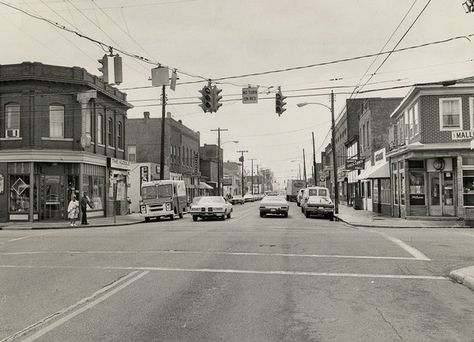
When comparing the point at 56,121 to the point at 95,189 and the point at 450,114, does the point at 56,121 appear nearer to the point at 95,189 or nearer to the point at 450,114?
the point at 95,189

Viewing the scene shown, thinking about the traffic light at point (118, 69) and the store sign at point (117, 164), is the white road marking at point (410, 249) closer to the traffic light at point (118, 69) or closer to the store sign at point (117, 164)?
the traffic light at point (118, 69)

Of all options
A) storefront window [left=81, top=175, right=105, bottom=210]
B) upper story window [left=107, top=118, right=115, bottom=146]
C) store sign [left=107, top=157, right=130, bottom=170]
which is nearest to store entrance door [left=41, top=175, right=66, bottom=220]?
storefront window [left=81, top=175, right=105, bottom=210]

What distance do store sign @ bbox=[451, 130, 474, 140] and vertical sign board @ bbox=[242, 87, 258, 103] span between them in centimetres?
1098

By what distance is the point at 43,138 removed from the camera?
97.0 feet

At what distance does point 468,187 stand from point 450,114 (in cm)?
383

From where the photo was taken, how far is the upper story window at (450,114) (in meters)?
25.3

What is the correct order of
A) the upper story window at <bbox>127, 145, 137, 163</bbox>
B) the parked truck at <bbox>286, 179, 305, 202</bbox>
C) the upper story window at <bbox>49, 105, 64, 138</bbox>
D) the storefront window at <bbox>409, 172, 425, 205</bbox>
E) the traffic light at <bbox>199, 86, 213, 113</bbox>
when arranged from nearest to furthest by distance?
the traffic light at <bbox>199, 86, 213, 113</bbox>, the storefront window at <bbox>409, 172, 425, 205</bbox>, the upper story window at <bbox>49, 105, 64, 138</bbox>, the upper story window at <bbox>127, 145, 137, 163</bbox>, the parked truck at <bbox>286, 179, 305, 202</bbox>

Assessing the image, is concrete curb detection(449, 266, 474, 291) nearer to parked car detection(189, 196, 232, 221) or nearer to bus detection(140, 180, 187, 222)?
parked car detection(189, 196, 232, 221)

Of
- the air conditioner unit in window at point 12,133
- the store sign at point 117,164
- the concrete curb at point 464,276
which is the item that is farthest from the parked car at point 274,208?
the concrete curb at point 464,276

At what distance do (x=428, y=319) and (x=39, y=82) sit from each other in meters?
27.7

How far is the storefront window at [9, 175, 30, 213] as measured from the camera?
29.2 meters

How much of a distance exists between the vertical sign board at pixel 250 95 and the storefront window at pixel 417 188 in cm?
1083

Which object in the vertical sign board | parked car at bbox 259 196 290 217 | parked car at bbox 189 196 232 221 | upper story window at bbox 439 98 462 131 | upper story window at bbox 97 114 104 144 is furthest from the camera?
upper story window at bbox 97 114 104 144

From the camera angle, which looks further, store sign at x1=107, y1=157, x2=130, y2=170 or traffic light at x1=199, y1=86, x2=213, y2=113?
store sign at x1=107, y1=157, x2=130, y2=170
